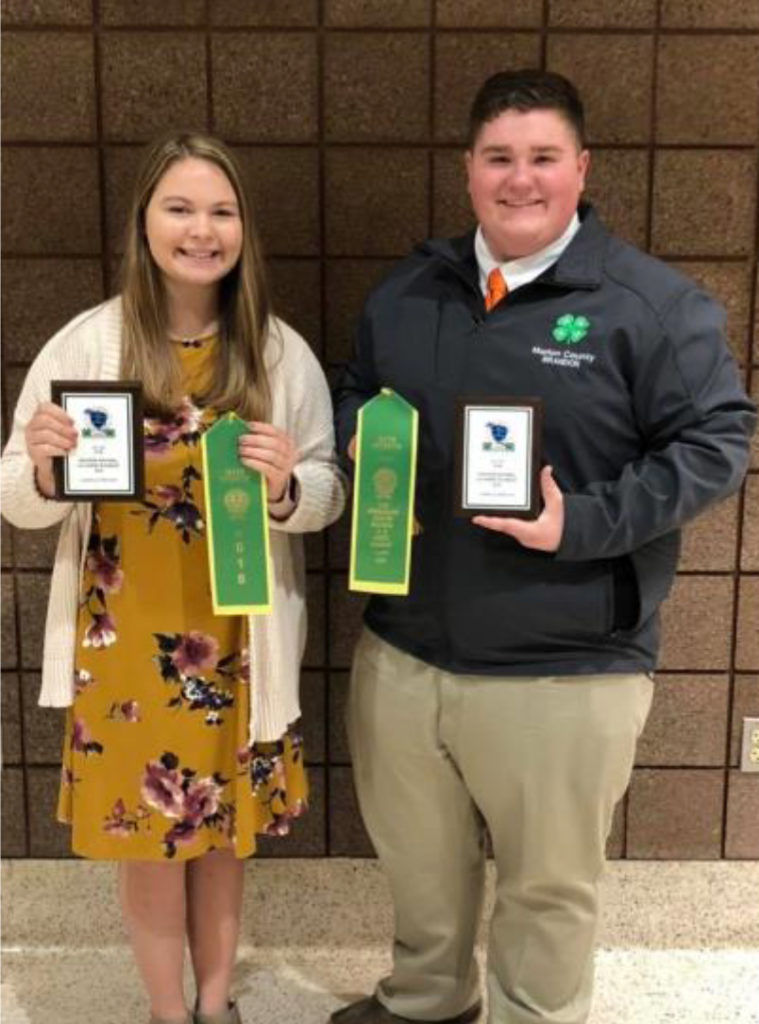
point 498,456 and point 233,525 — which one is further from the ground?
point 498,456

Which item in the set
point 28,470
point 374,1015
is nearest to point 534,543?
point 28,470

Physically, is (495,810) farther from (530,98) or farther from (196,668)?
(530,98)

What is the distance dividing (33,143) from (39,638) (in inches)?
36.0

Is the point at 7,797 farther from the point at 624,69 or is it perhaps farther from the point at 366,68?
the point at 624,69

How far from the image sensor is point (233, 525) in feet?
5.71

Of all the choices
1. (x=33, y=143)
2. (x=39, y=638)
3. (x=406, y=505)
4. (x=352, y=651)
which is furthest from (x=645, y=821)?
(x=33, y=143)

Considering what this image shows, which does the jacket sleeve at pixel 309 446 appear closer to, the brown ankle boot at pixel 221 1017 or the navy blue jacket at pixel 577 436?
the navy blue jacket at pixel 577 436

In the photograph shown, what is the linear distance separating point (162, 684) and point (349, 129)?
1.03m

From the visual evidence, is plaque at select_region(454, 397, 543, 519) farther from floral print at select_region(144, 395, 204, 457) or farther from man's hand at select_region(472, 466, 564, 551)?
floral print at select_region(144, 395, 204, 457)

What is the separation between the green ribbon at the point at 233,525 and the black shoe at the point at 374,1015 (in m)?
0.84

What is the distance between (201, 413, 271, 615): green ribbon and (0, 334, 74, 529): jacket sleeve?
9.5 inches

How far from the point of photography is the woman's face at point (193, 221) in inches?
69.1

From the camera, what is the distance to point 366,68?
213 centimetres

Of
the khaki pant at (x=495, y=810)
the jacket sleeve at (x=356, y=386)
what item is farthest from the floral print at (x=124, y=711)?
the jacket sleeve at (x=356, y=386)
